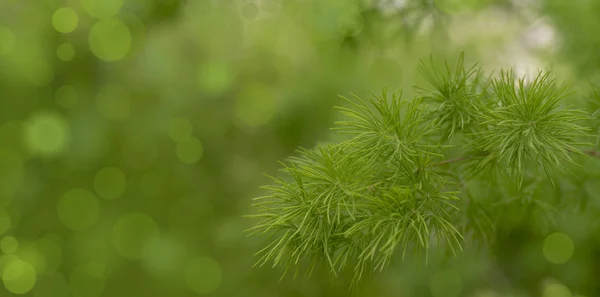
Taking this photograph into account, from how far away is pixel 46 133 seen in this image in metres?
0.77

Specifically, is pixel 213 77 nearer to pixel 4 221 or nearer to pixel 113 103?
pixel 113 103

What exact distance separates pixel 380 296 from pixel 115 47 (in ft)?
1.62

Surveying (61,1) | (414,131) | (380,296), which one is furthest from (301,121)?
(414,131)

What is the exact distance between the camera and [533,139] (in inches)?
10.7

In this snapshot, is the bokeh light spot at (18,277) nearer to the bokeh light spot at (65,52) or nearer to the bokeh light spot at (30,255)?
the bokeh light spot at (30,255)

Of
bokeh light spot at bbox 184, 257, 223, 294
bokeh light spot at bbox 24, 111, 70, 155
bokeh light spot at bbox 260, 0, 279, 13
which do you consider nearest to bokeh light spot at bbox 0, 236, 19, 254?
bokeh light spot at bbox 24, 111, 70, 155

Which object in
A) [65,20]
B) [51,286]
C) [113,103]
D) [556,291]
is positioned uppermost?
[65,20]

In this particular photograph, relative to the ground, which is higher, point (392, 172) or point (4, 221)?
Result: point (4, 221)

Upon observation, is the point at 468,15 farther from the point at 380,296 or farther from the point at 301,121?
the point at 380,296

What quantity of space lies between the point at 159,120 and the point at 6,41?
0.22m

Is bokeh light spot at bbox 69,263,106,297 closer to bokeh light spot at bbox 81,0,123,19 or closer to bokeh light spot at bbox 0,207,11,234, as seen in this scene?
bokeh light spot at bbox 0,207,11,234

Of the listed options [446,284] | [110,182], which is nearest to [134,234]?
[110,182]

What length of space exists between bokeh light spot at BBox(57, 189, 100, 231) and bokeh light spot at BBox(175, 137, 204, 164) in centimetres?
14

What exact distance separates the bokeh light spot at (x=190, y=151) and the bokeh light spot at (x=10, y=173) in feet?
0.69
